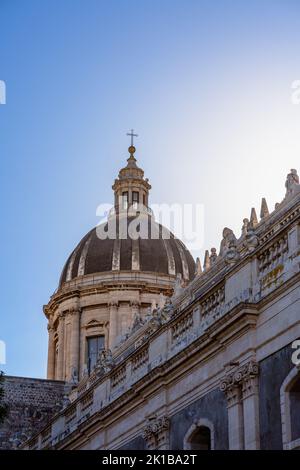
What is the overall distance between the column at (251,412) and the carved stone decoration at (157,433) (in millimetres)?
4656

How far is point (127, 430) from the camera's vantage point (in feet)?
98.4

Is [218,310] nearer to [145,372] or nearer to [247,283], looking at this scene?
[247,283]

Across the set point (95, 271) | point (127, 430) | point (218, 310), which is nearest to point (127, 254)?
point (95, 271)

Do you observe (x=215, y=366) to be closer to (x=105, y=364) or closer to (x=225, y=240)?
(x=225, y=240)

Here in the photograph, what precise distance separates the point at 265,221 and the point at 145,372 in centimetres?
534

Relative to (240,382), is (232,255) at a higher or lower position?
higher

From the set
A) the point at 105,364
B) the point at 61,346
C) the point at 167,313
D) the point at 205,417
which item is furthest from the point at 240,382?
the point at 61,346

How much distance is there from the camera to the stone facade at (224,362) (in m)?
21.7

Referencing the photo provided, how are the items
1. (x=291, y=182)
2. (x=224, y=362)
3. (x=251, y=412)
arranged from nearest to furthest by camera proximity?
(x=251, y=412)
(x=224, y=362)
(x=291, y=182)

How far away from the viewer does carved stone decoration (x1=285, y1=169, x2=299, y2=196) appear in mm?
25734

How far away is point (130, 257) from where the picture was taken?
58.6 meters

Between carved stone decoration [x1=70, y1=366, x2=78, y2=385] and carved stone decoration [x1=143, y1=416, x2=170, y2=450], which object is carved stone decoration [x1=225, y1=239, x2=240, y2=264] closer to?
carved stone decoration [x1=143, y1=416, x2=170, y2=450]

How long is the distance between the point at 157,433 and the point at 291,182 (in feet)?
23.8

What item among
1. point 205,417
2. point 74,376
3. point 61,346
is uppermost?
point 61,346
